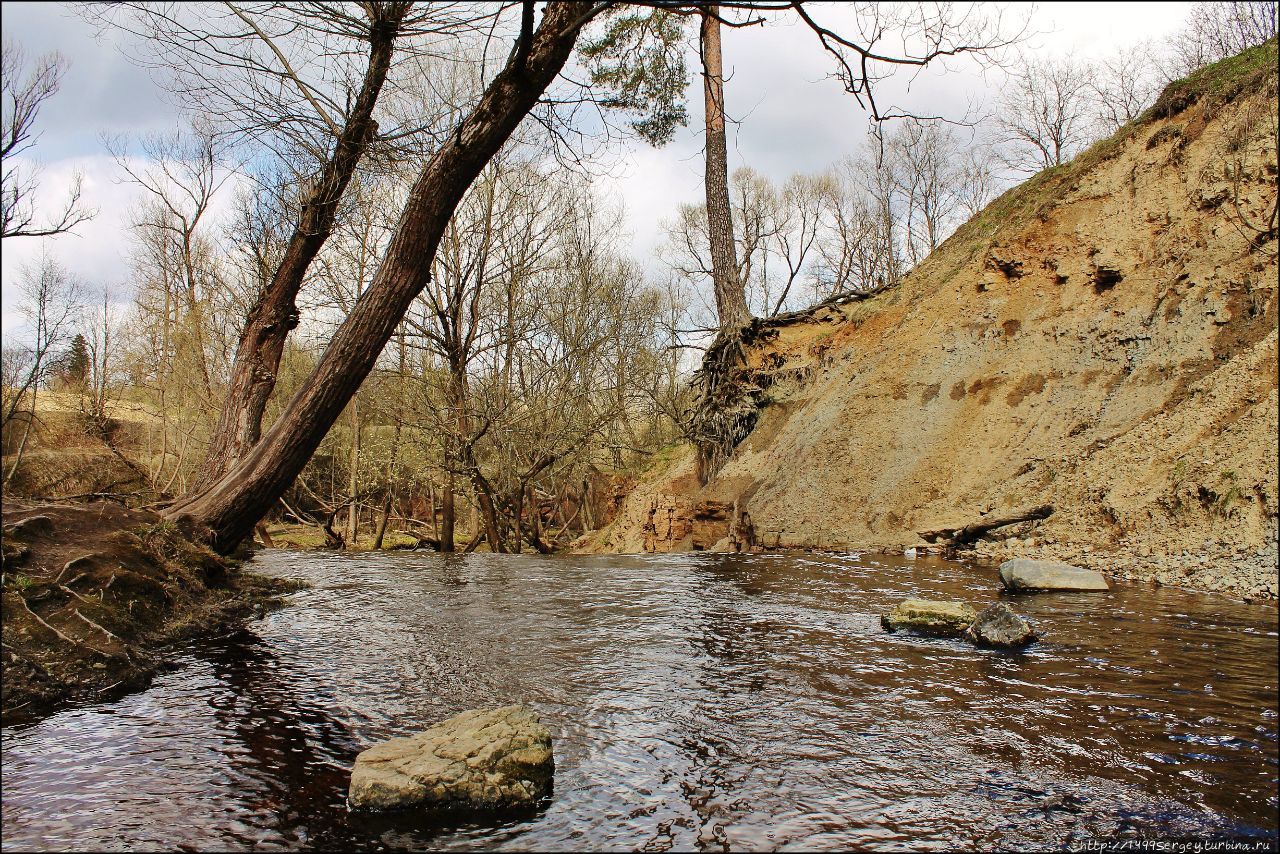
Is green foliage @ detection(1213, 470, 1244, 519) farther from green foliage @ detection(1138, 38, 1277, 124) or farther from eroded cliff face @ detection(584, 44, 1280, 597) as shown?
green foliage @ detection(1138, 38, 1277, 124)

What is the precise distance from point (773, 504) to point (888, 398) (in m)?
2.73

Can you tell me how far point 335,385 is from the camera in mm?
5879

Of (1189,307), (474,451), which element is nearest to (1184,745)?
(1189,307)

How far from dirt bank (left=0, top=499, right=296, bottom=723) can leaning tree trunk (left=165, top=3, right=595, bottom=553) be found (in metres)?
0.58

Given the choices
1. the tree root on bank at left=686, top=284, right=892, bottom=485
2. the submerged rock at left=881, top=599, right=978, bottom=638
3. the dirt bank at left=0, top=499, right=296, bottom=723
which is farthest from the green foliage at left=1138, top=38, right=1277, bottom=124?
the dirt bank at left=0, top=499, right=296, bottom=723

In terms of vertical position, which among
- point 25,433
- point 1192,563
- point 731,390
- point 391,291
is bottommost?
point 1192,563

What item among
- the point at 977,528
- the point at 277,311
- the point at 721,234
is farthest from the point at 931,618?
the point at 721,234

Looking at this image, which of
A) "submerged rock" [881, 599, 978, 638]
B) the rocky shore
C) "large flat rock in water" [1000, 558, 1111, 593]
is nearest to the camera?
"submerged rock" [881, 599, 978, 638]

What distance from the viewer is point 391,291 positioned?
567cm

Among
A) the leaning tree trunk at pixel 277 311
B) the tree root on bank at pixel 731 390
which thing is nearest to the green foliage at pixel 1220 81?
the tree root on bank at pixel 731 390

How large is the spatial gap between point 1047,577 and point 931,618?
2.11m

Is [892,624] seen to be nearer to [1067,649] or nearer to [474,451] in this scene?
[1067,649]

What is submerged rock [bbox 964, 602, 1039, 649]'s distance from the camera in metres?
4.80

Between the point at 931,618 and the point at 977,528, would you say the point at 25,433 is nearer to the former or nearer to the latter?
the point at 977,528
